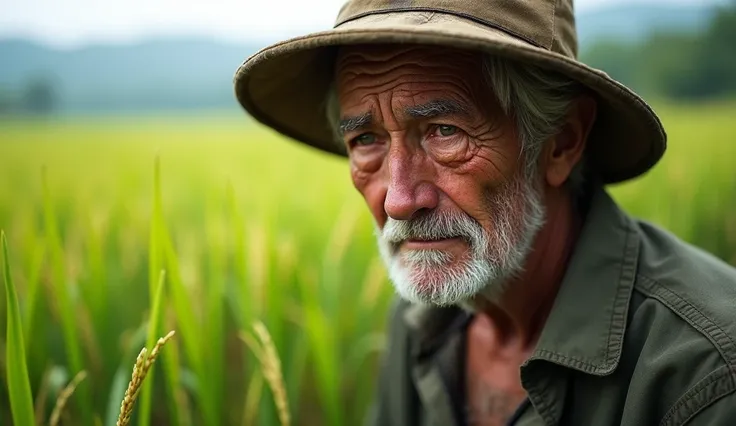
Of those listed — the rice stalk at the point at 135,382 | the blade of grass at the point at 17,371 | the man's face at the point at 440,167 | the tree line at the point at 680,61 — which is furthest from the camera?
the tree line at the point at 680,61

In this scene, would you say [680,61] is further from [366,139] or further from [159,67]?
[159,67]

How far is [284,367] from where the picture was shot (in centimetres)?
203

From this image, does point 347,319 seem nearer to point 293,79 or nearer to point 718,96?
point 293,79

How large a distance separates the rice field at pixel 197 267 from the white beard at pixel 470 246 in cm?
40

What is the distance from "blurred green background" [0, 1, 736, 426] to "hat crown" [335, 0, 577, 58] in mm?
721

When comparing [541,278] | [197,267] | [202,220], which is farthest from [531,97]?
[202,220]

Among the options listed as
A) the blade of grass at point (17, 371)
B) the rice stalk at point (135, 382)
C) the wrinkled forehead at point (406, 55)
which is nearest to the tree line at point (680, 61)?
the wrinkled forehead at point (406, 55)

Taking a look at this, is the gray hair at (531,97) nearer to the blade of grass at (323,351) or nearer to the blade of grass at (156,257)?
the blade of grass at (323,351)

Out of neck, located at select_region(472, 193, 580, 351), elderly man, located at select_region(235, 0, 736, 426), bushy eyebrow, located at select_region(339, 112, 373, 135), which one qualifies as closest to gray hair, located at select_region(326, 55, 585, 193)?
elderly man, located at select_region(235, 0, 736, 426)

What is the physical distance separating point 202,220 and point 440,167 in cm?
209

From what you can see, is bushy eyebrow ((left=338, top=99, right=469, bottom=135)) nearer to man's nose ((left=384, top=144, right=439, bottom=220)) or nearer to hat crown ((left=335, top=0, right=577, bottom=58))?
man's nose ((left=384, top=144, right=439, bottom=220))

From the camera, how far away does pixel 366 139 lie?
66.6 inches

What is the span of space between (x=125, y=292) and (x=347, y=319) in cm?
100

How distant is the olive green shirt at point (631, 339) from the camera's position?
4.23 ft
